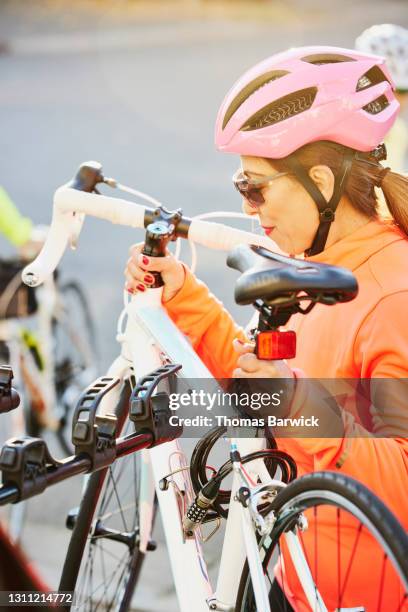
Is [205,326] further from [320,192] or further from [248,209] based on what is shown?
[320,192]

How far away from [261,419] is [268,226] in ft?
1.52

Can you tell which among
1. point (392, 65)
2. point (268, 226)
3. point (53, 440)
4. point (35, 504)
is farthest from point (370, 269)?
point (53, 440)

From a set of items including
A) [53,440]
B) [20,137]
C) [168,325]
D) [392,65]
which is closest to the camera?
[168,325]

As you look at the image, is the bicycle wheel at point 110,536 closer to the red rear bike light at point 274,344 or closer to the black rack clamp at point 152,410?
the black rack clamp at point 152,410

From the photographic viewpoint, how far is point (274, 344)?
2244 mm

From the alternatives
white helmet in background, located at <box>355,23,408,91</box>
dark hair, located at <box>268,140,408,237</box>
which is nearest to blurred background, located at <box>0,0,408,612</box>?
dark hair, located at <box>268,140,408,237</box>

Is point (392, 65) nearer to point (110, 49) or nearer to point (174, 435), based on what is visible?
point (174, 435)

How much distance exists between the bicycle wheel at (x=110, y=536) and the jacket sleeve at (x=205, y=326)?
0.86ft

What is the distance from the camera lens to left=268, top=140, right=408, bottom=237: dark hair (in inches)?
102

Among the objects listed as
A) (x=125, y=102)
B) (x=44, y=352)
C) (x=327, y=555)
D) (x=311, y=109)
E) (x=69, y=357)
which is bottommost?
(x=327, y=555)

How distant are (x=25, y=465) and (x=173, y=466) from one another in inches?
33.6

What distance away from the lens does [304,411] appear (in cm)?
231

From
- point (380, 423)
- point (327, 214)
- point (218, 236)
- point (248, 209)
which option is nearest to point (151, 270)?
point (218, 236)

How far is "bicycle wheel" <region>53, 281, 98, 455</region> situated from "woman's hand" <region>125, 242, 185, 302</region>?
330 centimetres
